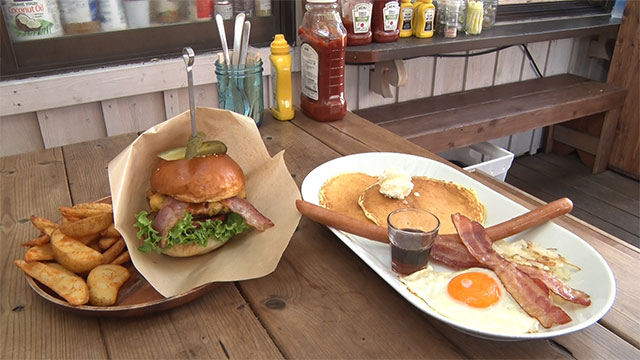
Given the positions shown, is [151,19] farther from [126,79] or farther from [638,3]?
[638,3]

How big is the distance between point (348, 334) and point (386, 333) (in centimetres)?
6

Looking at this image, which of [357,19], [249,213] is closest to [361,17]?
[357,19]

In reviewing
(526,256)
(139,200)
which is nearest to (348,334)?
(526,256)

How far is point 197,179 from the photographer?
93 cm

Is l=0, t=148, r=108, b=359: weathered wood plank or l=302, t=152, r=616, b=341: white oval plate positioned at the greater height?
l=302, t=152, r=616, b=341: white oval plate

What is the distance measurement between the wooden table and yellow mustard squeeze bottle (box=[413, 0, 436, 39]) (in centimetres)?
147

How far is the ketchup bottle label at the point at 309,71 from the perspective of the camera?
168 centimetres

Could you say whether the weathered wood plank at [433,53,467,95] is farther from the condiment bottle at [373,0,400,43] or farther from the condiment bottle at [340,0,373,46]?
the condiment bottle at [340,0,373,46]

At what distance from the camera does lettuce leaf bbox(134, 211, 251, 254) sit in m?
0.88

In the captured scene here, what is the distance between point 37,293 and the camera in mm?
821

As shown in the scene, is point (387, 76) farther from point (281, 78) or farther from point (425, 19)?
point (281, 78)

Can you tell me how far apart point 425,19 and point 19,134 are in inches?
70.8

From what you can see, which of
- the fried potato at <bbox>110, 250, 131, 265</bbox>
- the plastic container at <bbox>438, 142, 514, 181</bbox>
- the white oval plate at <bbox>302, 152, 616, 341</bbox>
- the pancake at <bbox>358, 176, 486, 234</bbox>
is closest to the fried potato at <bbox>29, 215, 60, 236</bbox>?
the fried potato at <bbox>110, 250, 131, 265</bbox>

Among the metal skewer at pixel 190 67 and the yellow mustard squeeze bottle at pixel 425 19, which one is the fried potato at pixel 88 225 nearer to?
the metal skewer at pixel 190 67
